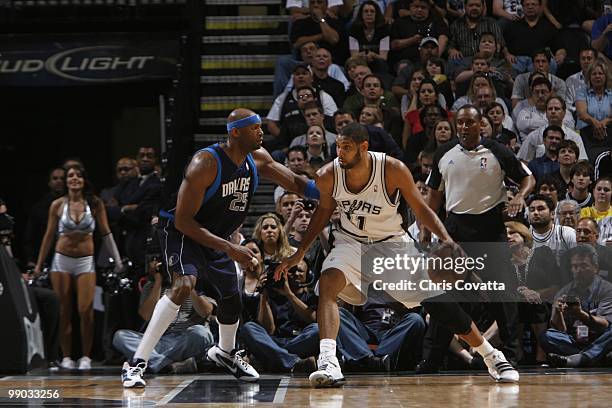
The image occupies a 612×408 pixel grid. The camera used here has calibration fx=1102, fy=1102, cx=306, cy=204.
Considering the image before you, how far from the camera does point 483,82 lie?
447 inches

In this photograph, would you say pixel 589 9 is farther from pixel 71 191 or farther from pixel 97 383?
pixel 97 383

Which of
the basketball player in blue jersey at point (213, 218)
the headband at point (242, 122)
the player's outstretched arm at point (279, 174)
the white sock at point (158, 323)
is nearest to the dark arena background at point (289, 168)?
the basketball player in blue jersey at point (213, 218)

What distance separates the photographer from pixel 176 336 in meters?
9.36

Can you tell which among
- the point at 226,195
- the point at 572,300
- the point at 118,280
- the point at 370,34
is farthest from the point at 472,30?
the point at 226,195

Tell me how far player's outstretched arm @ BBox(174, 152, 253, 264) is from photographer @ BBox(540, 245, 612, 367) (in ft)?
10.8

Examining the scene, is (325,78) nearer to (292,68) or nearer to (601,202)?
(292,68)

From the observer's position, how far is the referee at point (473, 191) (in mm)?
8773

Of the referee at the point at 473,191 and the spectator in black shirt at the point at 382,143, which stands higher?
the spectator in black shirt at the point at 382,143

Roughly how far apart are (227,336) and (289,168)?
270cm

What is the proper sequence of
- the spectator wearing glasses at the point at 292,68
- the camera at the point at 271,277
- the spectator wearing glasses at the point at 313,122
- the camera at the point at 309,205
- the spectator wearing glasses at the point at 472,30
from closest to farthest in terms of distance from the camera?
the camera at the point at 271,277
the camera at the point at 309,205
the spectator wearing glasses at the point at 313,122
the spectator wearing glasses at the point at 292,68
the spectator wearing glasses at the point at 472,30

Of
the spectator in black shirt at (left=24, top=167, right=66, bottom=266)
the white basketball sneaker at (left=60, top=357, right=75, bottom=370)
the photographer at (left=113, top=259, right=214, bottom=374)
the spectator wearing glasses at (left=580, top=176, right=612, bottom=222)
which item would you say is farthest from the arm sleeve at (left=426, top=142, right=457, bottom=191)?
the spectator in black shirt at (left=24, top=167, right=66, bottom=266)

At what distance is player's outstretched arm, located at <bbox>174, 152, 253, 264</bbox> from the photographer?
24.2 feet

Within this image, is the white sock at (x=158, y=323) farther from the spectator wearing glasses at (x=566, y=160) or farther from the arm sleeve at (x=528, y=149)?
the arm sleeve at (x=528, y=149)

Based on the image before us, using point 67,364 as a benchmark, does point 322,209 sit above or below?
above
